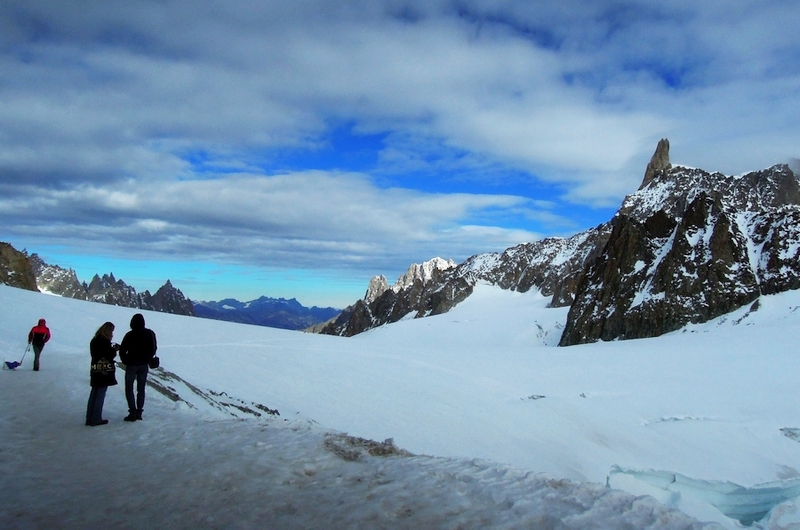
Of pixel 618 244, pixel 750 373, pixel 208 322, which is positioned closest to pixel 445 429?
pixel 750 373

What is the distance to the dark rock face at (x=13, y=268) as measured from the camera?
2432 inches

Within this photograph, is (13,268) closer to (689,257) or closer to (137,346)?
(137,346)

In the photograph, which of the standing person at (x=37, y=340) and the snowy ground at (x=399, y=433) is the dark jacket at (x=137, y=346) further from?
the standing person at (x=37, y=340)

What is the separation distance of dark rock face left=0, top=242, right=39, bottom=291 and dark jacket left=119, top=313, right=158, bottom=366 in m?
66.3

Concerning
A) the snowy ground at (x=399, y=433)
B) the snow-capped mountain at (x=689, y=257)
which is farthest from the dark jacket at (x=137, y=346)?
the snow-capped mountain at (x=689, y=257)

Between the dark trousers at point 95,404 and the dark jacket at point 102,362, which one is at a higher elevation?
the dark jacket at point 102,362

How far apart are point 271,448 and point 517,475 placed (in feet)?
11.1

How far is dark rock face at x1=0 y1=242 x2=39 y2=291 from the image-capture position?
61.8 meters

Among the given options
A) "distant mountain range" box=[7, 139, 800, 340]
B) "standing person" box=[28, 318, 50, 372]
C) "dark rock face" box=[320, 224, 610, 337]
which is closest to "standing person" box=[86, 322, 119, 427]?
"standing person" box=[28, 318, 50, 372]

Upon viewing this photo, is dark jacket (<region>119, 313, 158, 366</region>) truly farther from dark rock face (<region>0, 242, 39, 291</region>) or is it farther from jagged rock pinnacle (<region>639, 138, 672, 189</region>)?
jagged rock pinnacle (<region>639, 138, 672, 189</region>)

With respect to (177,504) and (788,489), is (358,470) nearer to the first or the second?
(177,504)

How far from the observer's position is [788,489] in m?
11.2

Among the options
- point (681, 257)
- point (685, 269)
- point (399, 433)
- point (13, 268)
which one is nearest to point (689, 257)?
point (681, 257)

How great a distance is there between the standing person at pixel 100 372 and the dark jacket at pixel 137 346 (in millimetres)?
210
